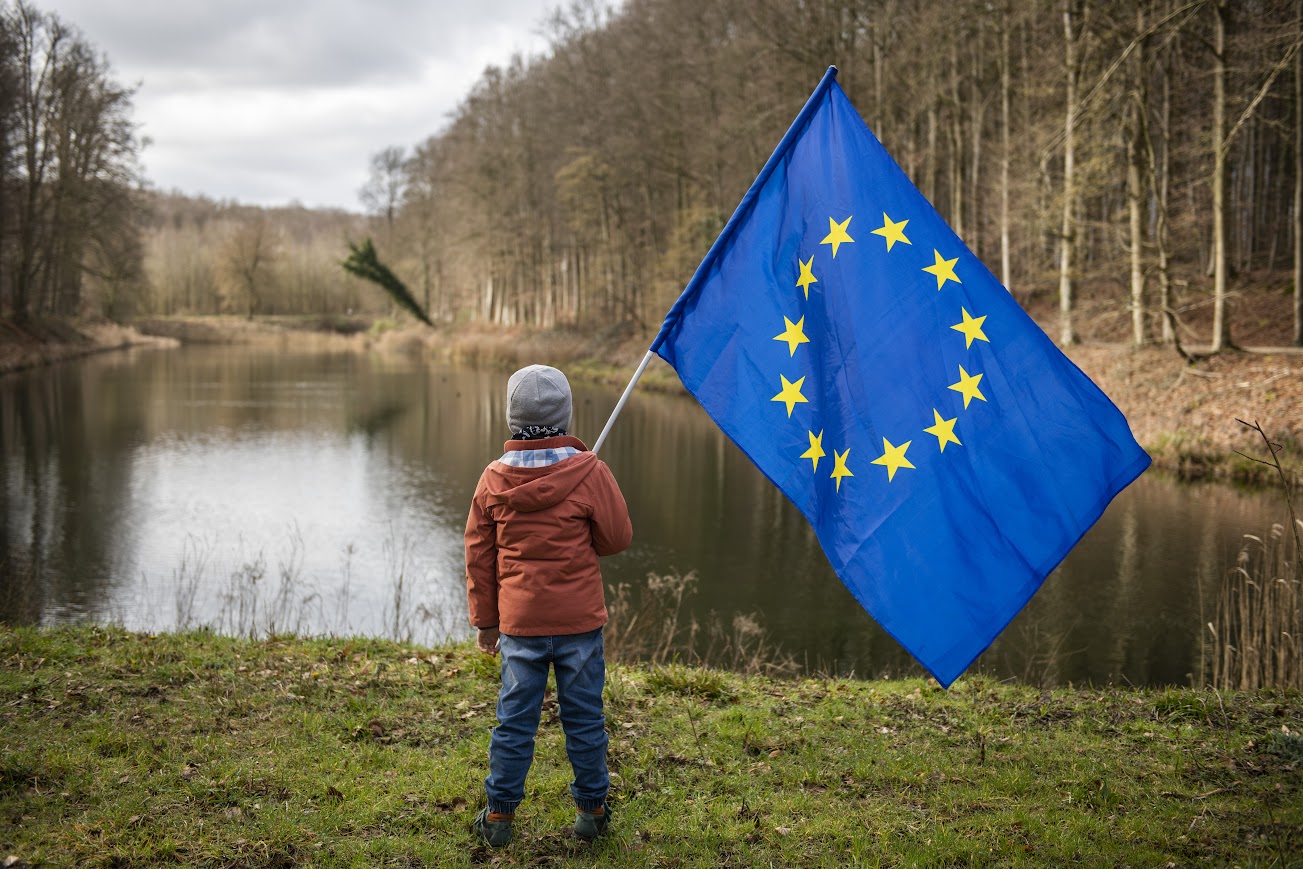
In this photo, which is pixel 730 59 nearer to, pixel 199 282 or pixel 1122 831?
pixel 1122 831

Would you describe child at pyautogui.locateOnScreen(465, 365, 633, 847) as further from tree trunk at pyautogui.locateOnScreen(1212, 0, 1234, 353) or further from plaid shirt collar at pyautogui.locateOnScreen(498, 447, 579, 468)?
tree trunk at pyautogui.locateOnScreen(1212, 0, 1234, 353)

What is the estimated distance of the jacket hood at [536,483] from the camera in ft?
11.8

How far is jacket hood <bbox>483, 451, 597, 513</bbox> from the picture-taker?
3585 mm

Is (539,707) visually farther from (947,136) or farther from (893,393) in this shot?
(947,136)

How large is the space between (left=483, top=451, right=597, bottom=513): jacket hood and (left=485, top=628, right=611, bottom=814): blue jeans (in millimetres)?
521

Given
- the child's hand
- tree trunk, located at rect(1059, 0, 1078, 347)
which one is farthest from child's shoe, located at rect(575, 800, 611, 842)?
tree trunk, located at rect(1059, 0, 1078, 347)

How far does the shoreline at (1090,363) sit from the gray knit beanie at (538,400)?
102 inches

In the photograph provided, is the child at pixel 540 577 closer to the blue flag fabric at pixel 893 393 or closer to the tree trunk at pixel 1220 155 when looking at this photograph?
the blue flag fabric at pixel 893 393

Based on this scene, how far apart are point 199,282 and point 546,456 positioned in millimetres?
98641

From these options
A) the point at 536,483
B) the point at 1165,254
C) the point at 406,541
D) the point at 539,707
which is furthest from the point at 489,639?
the point at 1165,254

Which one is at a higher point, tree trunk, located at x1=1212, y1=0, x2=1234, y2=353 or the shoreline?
tree trunk, located at x1=1212, y1=0, x2=1234, y2=353

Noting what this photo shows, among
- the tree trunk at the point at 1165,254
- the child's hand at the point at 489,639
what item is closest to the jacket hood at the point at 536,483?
the child's hand at the point at 489,639

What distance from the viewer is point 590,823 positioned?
379 centimetres

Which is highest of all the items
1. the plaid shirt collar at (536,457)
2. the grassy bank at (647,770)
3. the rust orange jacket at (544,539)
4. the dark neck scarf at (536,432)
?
the dark neck scarf at (536,432)
